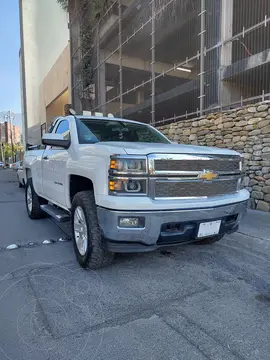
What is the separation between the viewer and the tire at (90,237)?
10.1ft

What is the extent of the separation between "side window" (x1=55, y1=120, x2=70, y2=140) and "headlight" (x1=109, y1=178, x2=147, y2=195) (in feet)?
5.59

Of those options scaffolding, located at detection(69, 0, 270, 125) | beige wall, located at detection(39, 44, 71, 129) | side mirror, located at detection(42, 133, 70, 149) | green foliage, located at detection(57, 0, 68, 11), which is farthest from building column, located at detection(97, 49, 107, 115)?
side mirror, located at detection(42, 133, 70, 149)

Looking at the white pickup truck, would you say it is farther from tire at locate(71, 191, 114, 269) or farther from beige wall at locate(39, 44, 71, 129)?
beige wall at locate(39, 44, 71, 129)

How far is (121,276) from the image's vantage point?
3.23m

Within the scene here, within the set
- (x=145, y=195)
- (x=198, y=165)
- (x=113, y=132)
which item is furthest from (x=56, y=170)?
(x=198, y=165)

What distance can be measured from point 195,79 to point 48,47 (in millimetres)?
22167

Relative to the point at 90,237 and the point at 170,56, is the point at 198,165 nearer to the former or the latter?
the point at 90,237

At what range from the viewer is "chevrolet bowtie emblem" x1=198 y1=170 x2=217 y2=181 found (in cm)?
311

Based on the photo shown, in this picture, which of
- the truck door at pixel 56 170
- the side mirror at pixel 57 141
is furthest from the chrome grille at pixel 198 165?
the truck door at pixel 56 170

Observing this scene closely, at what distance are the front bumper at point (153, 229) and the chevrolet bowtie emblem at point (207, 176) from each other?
1.12ft

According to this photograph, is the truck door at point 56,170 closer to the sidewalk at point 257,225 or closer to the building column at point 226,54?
the sidewalk at point 257,225

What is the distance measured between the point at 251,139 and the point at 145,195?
16.7 feet

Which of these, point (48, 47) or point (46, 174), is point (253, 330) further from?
point (48, 47)

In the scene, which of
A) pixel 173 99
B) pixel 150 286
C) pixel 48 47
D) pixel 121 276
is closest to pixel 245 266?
pixel 150 286
